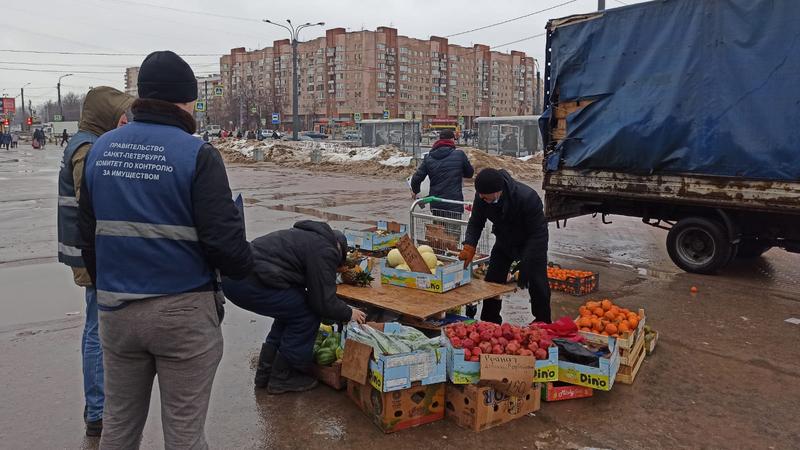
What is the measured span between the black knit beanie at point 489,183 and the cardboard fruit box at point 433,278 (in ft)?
2.21

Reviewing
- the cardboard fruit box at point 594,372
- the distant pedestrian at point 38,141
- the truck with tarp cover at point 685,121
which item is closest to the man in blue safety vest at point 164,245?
the cardboard fruit box at point 594,372

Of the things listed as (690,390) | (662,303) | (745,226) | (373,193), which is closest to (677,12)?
(745,226)

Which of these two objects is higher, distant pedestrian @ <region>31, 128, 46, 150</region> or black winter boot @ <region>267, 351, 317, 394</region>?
distant pedestrian @ <region>31, 128, 46, 150</region>

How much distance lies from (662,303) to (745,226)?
6.68 feet

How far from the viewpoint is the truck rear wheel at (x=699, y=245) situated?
8484 mm

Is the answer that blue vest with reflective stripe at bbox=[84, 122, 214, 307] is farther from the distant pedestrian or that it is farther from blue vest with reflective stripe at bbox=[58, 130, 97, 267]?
the distant pedestrian

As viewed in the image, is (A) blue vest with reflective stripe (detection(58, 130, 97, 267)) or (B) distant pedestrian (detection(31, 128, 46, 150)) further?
(B) distant pedestrian (detection(31, 128, 46, 150))

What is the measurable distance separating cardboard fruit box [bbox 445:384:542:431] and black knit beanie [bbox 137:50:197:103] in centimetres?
259

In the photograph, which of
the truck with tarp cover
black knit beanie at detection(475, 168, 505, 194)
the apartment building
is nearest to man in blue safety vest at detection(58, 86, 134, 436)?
black knit beanie at detection(475, 168, 505, 194)

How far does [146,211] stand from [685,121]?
7.39m

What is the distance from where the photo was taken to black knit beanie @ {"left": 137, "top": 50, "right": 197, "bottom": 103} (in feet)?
8.77

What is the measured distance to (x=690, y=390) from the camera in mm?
4887

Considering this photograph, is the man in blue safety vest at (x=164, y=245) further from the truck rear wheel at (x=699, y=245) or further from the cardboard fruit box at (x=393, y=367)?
the truck rear wheel at (x=699, y=245)

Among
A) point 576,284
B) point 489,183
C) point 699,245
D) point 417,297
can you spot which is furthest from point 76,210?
point 699,245
